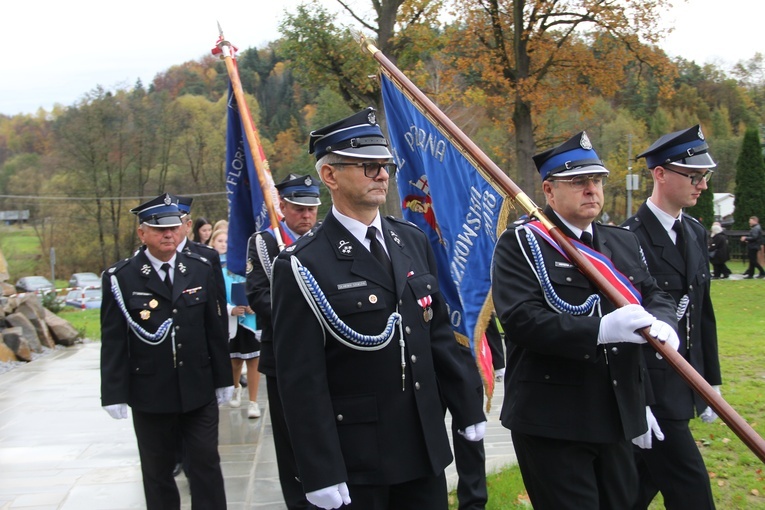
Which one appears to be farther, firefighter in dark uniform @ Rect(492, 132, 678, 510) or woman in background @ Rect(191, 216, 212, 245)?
woman in background @ Rect(191, 216, 212, 245)

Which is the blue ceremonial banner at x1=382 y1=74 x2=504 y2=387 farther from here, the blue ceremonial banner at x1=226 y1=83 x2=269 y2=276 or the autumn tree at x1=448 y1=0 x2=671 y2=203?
the autumn tree at x1=448 y1=0 x2=671 y2=203

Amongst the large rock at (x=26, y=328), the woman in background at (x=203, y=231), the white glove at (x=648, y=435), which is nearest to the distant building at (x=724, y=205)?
the large rock at (x=26, y=328)

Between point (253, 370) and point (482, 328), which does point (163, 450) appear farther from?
point (253, 370)

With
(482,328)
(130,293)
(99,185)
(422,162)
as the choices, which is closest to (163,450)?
(130,293)

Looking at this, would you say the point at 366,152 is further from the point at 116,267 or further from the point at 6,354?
the point at 6,354

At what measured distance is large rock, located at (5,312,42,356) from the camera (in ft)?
45.1

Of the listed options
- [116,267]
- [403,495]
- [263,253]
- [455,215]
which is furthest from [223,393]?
[403,495]

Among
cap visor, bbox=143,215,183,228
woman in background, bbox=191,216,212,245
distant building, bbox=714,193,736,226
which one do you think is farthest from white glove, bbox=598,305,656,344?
Result: distant building, bbox=714,193,736,226

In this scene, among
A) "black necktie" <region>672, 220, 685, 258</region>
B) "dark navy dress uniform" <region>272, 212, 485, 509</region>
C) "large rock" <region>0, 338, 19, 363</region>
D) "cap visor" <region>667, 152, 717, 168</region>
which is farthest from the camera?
"large rock" <region>0, 338, 19, 363</region>

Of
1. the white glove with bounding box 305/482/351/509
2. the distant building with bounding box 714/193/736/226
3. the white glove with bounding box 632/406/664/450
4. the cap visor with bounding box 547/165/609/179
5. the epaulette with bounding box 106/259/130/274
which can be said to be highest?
the cap visor with bounding box 547/165/609/179

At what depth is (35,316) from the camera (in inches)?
574

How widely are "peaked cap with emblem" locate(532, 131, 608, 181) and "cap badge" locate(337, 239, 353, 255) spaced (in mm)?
1119

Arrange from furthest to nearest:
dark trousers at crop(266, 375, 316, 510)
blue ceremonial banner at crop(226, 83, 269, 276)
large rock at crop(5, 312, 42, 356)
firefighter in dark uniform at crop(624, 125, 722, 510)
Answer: large rock at crop(5, 312, 42, 356)
blue ceremonial banner at crop(226, 83, 269, 276)
dark trousers at crop(266, 375, 316, 510)
firefighter in dark uniform at crop(624, 125, 722, 510)

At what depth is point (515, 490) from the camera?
17.5 feet
